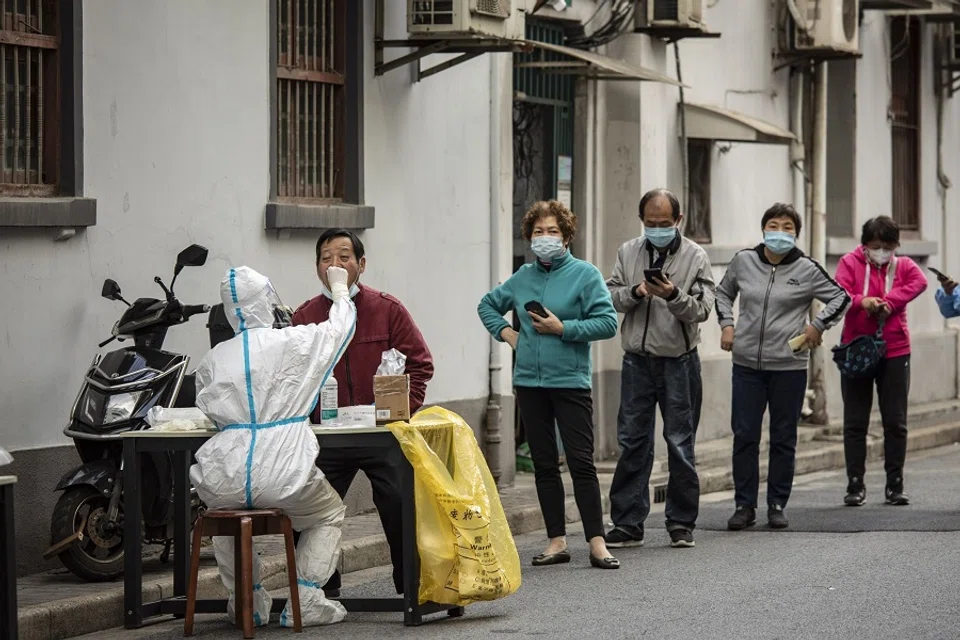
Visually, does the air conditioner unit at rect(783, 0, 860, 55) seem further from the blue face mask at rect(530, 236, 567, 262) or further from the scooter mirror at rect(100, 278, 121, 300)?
the scooter mirror at rect(100, 278, 121, 300)

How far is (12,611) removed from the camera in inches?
265

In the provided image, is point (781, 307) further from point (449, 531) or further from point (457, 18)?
point (449, 531)

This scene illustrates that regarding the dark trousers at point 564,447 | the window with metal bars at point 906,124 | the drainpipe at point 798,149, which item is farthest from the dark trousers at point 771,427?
the window with metal bars at point 906,124

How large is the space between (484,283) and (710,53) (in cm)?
473

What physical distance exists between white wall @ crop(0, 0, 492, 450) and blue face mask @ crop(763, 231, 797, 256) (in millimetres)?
2489

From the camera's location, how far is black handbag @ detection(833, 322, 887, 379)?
12477mm

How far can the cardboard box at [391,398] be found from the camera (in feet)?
26.3

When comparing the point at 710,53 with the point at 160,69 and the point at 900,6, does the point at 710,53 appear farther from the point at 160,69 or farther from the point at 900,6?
the point at 160,69

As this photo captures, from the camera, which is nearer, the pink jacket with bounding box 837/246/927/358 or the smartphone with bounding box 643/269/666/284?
the smartphone with bounding box 643/269/666/284

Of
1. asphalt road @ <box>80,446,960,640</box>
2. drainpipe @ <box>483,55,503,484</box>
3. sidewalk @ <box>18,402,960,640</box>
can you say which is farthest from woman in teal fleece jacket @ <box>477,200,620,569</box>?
drainpipe @ <box>483,55,503,484</box>

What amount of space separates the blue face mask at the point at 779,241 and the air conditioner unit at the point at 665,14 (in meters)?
3.98

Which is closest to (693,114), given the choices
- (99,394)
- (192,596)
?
(99,394)

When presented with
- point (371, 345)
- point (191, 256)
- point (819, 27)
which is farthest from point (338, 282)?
point (819, 27)

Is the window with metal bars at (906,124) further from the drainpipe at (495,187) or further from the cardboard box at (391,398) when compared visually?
the cardboard box at (391,398)
